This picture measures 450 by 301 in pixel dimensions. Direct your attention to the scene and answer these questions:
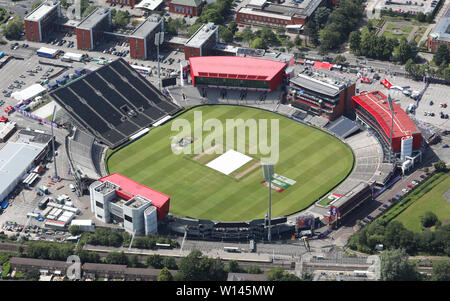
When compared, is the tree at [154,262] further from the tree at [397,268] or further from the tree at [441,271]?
the tree at [441,271]

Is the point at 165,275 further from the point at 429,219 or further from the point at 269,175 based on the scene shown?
the point at 429,219

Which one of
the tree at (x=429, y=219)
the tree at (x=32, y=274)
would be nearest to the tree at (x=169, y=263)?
the tree at (x=32, y=274)

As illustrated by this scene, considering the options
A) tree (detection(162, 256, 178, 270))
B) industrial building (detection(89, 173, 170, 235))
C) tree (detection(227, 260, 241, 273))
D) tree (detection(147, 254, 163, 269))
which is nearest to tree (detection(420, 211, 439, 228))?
tree (detection(227, 260, 241, 273))

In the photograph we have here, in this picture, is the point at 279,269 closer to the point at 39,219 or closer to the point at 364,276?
the point at 364,276

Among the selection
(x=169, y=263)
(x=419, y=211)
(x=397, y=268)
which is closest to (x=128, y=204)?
(x=169, y=263)

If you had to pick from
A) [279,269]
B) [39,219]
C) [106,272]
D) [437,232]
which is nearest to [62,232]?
[39,219]

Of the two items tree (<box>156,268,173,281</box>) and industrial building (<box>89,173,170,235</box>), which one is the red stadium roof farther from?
tree (<box>156,268,173,281</box>)
